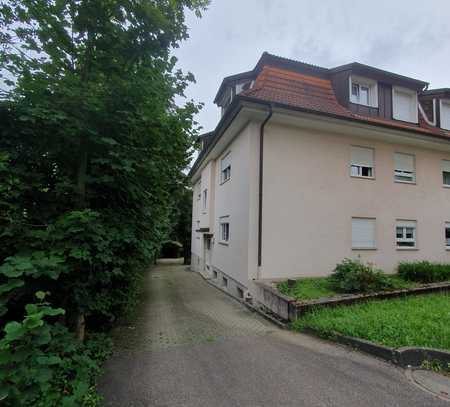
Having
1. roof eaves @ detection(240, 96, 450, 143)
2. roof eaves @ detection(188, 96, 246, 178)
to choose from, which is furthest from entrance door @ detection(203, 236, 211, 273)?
roof eaves @ detection(240, 96, 450, 143)

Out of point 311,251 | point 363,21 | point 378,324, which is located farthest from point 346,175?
point 378,324

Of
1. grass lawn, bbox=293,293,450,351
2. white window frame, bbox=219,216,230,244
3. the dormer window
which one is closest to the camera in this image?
grass lawn, bbox=293,293,450,351

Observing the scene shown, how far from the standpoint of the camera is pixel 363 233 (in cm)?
952

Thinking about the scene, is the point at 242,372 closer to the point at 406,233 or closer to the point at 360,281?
the point at 360,281

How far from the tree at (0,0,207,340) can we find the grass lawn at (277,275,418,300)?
435 centimetres

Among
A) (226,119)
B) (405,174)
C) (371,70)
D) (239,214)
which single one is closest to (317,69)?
(371,70)

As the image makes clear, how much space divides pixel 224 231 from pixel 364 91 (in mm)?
8577

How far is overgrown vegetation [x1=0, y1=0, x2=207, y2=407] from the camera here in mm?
3084

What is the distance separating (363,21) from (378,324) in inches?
374

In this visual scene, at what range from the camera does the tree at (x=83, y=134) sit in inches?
125

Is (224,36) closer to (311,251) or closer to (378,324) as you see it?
(311,251)

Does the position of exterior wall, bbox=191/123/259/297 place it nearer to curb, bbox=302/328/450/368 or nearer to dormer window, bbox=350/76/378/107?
curb, bbox=302/328/450/368

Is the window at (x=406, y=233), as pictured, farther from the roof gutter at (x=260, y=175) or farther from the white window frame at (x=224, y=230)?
the white window frame at (x=224, y=230)

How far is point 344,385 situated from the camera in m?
3.50
